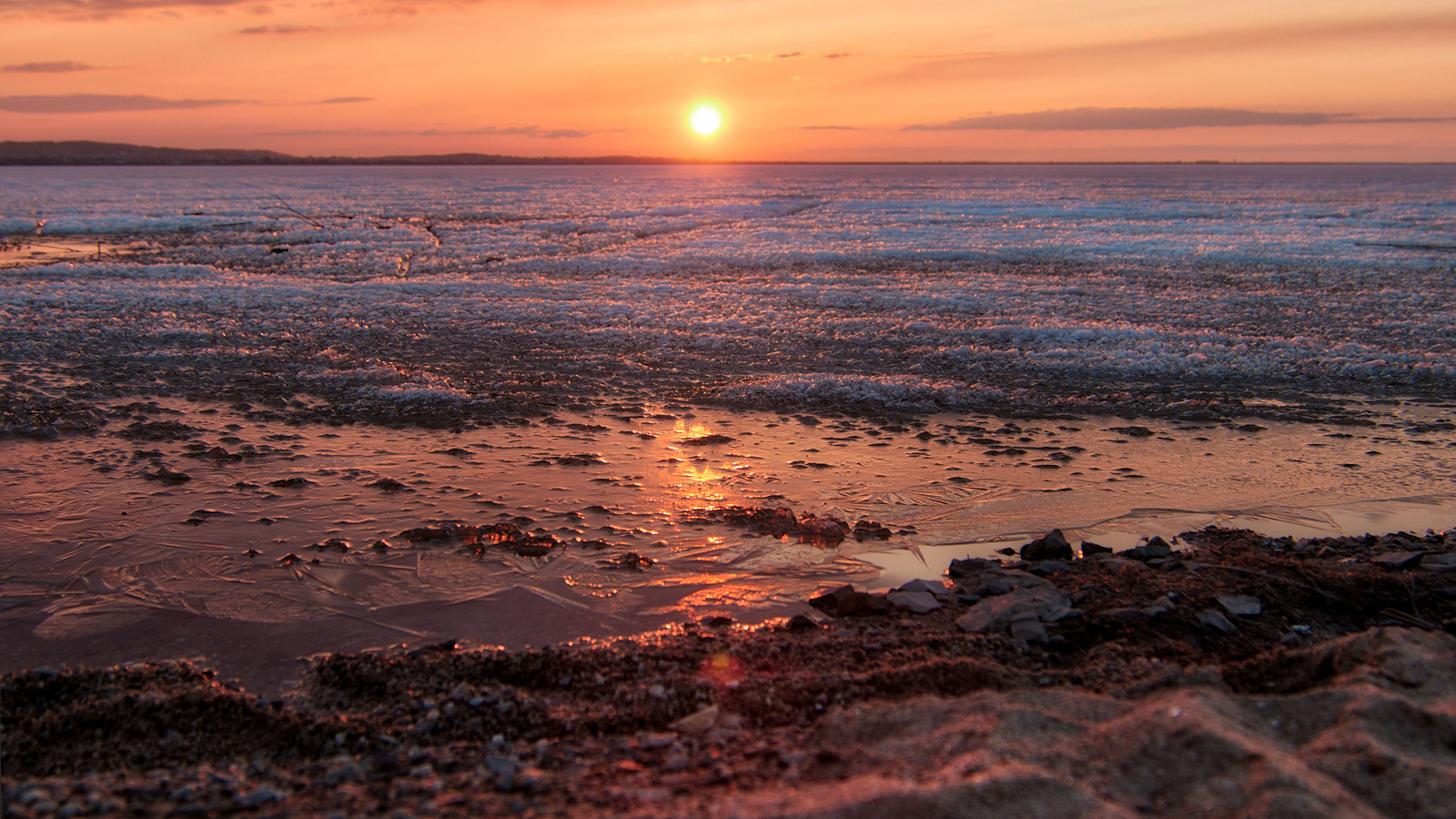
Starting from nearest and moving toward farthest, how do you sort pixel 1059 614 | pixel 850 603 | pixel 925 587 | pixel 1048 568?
pixel 1059 614 < pixel 850 603 < pixel 925 587 < pixel 1048 568

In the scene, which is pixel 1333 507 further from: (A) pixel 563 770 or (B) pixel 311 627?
(B) pixel 311 627

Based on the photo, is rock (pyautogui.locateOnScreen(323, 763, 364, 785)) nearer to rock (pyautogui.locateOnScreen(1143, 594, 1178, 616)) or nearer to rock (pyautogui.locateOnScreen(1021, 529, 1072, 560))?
rock (pyautogui.locateOnScreen(1143, 594, 1178, 616))

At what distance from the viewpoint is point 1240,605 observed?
386cm

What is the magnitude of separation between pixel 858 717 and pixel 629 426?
430 cm

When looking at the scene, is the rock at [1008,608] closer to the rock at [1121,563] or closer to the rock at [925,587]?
the rock at [925,587]

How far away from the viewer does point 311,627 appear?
3809 mm

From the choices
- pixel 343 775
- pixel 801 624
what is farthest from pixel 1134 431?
pixel 343 775

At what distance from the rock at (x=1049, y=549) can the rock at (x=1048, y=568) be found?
12 centimetres

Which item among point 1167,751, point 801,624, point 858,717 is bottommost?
point 801,624

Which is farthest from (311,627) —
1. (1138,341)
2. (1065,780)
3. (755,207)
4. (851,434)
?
(755,207)

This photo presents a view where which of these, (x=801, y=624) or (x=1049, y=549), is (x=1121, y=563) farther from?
(x=801, y=624)

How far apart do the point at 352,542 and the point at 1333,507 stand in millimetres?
6027

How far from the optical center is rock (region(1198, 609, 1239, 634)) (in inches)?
145

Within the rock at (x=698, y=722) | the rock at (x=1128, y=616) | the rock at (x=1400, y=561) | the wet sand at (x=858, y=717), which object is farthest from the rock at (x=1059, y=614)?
the rock at (x=1400, y=561)
